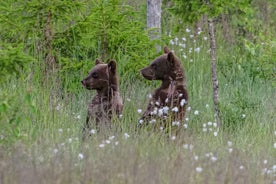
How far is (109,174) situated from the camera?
18.7 feet

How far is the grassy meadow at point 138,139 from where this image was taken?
19.0 feet

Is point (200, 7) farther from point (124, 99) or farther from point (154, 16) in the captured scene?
point (154, 16)

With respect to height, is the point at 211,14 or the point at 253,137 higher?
the point at 211,14

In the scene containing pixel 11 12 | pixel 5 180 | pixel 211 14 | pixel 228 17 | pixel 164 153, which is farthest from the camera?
pixel 228 17

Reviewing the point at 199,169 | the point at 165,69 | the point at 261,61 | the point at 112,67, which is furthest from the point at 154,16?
the point at 199,169

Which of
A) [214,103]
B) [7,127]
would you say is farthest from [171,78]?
[7,127]

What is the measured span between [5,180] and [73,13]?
512cm

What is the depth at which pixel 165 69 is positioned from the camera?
8.96 meters

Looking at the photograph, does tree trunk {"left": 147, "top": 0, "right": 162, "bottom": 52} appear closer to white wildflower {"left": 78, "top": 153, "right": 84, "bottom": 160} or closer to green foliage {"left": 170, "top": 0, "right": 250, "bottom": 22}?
green foliage {"left": 170, "top": 0, "right": 250, "bottom": 22}

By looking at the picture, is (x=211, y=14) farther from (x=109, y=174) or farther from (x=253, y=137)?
(x=109, y=174)

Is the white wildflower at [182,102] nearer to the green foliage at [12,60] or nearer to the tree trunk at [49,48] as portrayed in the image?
the green foliage at [12,60]

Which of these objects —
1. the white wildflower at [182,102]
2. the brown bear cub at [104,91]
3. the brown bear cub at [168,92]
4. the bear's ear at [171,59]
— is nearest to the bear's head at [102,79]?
the brown bear cub at [104,91]

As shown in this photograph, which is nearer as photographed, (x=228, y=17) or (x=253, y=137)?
(x=253, y=137)

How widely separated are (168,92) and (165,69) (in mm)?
310
